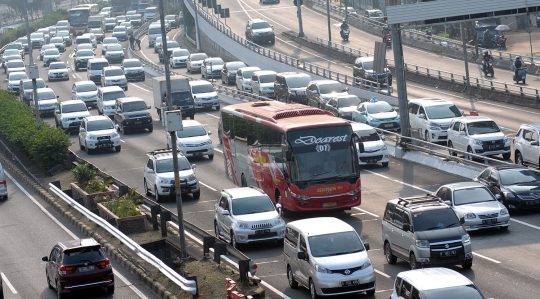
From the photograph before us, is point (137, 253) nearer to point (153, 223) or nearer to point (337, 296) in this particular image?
point (153, 223)

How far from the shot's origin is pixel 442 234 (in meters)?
22.0

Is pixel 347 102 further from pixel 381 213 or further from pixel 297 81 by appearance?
pixel 381 213

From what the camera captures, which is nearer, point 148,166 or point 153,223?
point 153,223

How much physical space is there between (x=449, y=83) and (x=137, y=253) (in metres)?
34.9

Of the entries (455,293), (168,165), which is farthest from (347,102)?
(455,293)

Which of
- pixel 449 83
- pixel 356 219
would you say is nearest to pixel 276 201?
pixel 356 219

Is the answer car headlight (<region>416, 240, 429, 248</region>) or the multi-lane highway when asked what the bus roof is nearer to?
the multi-lane highway

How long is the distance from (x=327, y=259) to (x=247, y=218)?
5.81 meters

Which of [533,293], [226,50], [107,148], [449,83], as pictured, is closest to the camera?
[533,293]

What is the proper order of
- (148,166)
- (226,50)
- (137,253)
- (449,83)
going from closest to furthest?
(137,253) < (148,166) < (449,83) < (226,50)

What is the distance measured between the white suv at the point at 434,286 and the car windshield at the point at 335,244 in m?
3.79

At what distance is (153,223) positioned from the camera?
28.8 m

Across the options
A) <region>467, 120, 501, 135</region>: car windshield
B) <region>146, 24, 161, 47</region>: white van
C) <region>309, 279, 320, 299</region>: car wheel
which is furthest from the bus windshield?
<region>146, 24, 161, 47</region>: white van

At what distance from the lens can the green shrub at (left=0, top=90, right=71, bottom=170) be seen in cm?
4369
